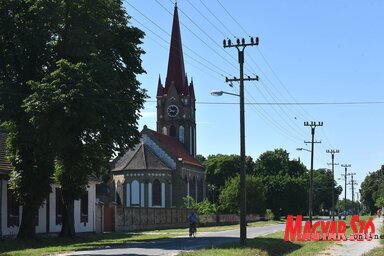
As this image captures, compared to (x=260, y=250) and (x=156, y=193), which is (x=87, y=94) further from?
(x=156, y=193)

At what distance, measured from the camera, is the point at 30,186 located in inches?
1289

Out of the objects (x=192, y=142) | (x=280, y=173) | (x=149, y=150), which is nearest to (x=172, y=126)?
(x=192, y=142)

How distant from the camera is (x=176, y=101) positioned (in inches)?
3912

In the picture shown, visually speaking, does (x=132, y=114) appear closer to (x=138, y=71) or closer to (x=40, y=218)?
(x=138, y=71)

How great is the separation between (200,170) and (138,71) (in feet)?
211

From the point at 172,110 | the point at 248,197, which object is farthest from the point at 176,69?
the point at 248,197

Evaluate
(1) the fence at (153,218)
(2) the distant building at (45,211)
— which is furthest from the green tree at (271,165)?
(2) the distant building at (45,211)

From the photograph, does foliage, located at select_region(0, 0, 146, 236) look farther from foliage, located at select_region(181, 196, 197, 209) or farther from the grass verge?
foliage, located at select_region(181, 196, 197, 209)

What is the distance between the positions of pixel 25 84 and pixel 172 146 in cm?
6143

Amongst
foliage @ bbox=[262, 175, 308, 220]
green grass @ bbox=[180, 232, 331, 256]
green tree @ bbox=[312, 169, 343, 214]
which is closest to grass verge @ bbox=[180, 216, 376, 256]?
green grass @ bbox=[180, 232, 331, 256]

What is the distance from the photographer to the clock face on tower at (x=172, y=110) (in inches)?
3932

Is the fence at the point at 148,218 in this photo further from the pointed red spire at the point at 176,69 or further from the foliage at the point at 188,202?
the pointed red spire at the point at 176,69

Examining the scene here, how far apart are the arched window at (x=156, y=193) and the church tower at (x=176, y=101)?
1650cm

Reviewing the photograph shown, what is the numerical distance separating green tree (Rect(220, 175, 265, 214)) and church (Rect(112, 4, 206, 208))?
5917 millimetres
